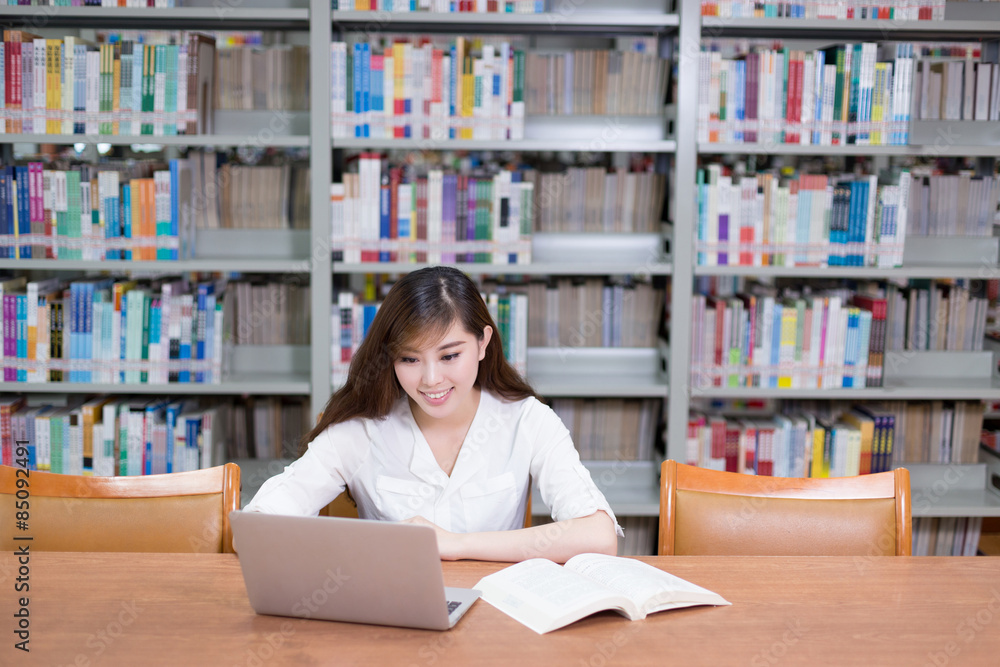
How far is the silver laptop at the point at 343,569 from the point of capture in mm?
1116

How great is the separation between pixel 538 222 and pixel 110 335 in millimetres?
1441

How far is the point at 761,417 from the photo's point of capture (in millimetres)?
3111

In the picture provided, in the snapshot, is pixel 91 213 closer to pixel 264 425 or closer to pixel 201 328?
pixel 201 328

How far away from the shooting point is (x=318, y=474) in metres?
1.71

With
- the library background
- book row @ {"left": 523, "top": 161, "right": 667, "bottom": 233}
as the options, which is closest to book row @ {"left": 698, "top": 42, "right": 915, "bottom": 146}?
the library background

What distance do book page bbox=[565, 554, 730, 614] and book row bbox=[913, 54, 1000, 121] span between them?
2222 mm

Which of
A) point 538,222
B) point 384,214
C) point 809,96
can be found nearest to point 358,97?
point 384,214

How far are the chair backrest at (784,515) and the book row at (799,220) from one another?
49.0 inches

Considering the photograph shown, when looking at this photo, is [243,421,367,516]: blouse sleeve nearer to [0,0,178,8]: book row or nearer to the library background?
the library background

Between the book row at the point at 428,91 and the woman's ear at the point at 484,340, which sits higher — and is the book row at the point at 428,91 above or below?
above

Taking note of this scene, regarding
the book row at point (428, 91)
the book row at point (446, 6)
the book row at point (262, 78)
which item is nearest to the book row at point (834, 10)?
the book row at point (446, 6)

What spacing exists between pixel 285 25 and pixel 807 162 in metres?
1.84

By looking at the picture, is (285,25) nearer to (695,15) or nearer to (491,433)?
(695,15)

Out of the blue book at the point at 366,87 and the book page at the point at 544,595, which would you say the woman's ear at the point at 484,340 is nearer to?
the book page at the point at 544,595
